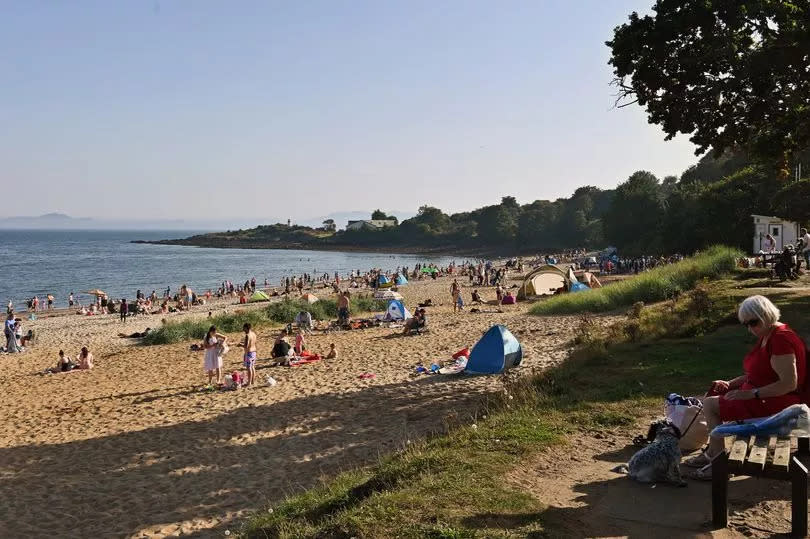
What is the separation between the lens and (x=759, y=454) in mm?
4074

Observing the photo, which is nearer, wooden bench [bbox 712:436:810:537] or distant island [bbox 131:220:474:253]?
wooden bench [bbox 712:436:810:537]

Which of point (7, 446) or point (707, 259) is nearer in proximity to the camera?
point (7, 446)

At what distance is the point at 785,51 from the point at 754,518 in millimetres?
11056

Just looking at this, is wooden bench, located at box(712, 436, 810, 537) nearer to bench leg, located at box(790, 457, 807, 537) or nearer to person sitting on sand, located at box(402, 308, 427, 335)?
bench leg, located at box(790, 457, 807, 537)

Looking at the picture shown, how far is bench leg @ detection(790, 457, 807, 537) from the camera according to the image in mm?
3879

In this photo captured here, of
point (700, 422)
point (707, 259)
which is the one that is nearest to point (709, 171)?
point (707, 259)

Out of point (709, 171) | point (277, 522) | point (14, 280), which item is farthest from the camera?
point (709, 171)

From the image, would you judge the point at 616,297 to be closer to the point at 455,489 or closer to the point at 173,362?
the point at 173,362

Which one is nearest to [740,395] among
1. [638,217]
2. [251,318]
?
[251,318]

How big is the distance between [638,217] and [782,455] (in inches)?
2491

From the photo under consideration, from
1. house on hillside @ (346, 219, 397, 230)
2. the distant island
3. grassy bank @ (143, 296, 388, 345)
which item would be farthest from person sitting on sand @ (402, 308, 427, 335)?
house on hillside @ (346, 219, 397, 230)

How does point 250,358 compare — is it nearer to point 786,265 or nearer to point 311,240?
point 786,265

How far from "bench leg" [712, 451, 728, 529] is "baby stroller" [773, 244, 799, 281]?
14637 millimetres

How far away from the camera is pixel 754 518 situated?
4.32 meters
